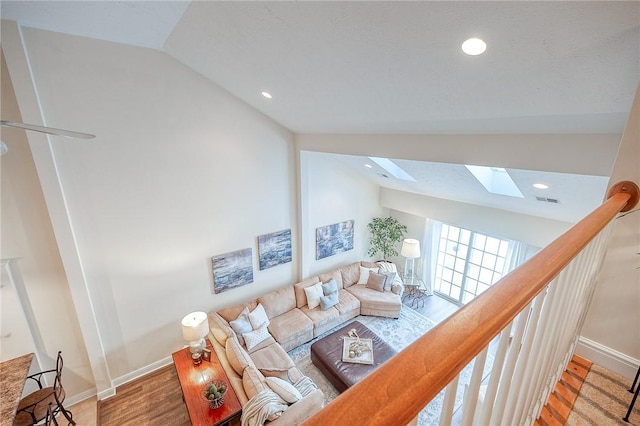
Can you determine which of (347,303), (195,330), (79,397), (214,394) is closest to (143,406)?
(79,397)

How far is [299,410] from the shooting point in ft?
9.77

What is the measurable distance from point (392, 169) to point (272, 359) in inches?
145

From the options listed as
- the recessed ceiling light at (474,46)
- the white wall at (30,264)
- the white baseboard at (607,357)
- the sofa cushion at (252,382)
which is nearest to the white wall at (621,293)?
the white baseboard at (607,357)

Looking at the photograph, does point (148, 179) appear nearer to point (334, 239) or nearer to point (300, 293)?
point (300, 293)

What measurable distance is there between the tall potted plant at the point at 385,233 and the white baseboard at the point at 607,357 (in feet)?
16.6

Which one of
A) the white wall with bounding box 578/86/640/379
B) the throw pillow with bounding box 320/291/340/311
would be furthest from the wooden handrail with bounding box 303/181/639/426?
the throw pillow with bounding box 320/291/340/311

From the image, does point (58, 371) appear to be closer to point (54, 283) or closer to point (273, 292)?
point (54, 283)

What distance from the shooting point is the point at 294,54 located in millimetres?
2404

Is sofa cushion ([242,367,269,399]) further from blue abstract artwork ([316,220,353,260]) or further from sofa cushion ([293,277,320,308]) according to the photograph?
blue abstract artwork ([316,220,353,260])

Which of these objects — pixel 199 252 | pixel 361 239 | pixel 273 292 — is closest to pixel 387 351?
pixel 273 292

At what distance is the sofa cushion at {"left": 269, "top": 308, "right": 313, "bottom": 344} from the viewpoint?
4.73 metres

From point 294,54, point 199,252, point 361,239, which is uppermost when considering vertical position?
point 294,54

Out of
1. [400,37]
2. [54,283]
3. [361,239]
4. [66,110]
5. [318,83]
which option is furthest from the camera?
[361,239]

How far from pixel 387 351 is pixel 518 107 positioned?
3.83 m
